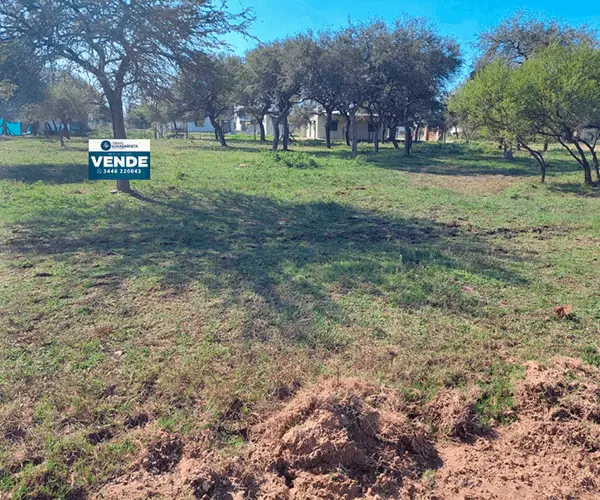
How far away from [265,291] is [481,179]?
521 inches

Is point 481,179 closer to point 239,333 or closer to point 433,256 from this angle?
point 433,256

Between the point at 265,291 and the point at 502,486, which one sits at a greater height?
the point at 265,291

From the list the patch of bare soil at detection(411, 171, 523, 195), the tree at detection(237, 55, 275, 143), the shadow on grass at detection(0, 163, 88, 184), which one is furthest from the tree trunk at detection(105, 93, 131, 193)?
the tree at detection(237, 55, 275, 143)

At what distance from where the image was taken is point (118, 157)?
10633mm

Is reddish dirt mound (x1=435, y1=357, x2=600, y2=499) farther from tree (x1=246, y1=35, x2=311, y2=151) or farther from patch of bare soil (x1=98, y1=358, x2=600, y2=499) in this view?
tree (x1=246, y1=35, x2=311, y2=151)

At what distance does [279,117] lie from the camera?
28.2 meters

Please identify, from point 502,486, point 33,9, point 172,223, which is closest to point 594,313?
point 502,486

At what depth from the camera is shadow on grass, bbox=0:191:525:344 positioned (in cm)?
460

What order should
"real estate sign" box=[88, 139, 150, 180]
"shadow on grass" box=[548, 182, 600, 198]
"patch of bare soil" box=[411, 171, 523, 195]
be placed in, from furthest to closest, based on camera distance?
"patch of bare soil" box=[411, 171, 523, 195] → "shadow on grass" box=[548, 182, 600, 198] → "real estate sign" box=[88, 139, 150, 180]

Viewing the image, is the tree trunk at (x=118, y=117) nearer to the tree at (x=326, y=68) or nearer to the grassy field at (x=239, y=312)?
the grassy field at (x=239, y=312)

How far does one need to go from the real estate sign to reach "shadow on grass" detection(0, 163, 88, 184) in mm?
2064

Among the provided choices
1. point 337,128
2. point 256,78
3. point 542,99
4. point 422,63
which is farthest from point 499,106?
point 337,128

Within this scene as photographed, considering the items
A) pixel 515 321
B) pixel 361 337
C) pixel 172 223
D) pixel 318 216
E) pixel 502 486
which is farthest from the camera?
pixel 318 216

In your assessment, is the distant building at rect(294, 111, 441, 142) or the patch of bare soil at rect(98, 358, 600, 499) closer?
the patch of bare soil at rect(98, 358, 600, 499)
